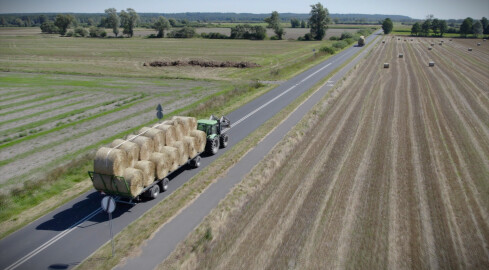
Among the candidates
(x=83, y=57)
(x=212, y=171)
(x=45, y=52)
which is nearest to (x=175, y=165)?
(x=212, y=171)

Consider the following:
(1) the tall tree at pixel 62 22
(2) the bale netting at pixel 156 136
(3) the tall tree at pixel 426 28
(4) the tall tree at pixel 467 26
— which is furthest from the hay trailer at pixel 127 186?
(3) the tall tree at pixel 426 28

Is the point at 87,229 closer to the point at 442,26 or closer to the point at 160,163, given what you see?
the point at 160,163

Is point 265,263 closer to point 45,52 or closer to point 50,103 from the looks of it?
point 50,103

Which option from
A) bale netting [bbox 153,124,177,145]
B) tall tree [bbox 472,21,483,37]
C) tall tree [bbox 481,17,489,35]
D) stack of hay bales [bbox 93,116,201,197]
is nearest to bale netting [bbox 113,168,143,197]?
stack of hay bales [bbox 93,116,201,197]

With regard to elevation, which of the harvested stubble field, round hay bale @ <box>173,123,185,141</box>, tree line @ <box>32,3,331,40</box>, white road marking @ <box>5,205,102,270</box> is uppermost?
tree line @ <box>32,3,331,40</box>

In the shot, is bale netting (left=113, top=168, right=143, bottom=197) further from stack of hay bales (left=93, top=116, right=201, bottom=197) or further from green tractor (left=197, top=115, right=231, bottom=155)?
green tractor (left=197, top=115, right=231, bottom=155)

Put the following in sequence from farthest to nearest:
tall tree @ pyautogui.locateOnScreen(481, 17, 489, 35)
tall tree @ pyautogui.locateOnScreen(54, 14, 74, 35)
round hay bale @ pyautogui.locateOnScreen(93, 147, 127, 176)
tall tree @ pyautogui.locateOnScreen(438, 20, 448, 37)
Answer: tall tree @ pyautogui.locateOnScreen(54, 14, 74, 35)
tall tree @ pyautogui.locateOnScreen(438, 20, 448, 37)
tall tree @ pyautogui.locateOnScreen(481, 17, 489, 35)
round hay bale @ pyautogui.locateOnScreen(93, 147, 127, 176)

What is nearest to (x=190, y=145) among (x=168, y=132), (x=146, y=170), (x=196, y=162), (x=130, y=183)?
(x=196, y=162)
